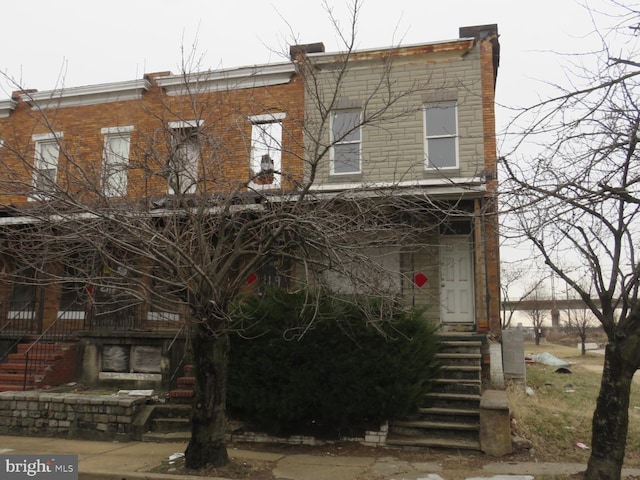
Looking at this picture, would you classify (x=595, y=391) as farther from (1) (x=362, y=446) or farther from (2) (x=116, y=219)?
(2) (x=116, y=219)

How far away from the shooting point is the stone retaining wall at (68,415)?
30.5ft

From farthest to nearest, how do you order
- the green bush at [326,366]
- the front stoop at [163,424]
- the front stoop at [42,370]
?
the front stoop at [42,370] < the front stoop at [163,424] < the green bush at [326,366]

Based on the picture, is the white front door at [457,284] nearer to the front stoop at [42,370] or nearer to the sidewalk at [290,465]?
the sidewalk at [290,465]

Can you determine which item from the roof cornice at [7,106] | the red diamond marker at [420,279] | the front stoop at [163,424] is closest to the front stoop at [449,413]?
the red diamond marker at [420,279]

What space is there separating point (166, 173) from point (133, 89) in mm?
8245

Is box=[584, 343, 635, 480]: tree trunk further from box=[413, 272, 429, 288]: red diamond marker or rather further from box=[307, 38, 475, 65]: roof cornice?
box=[307, 38, 475, 65]: roof cornice

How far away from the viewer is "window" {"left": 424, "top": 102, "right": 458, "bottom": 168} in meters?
12.8

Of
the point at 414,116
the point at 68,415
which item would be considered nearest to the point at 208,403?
the point at 68,415

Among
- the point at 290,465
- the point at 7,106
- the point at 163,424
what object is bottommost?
the point at 290,465

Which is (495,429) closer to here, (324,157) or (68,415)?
(68,415)

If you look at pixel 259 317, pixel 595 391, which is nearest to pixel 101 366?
pixel 259 317

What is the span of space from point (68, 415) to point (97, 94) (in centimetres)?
899

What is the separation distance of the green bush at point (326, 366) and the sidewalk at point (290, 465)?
0.64m

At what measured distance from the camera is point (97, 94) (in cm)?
1497
